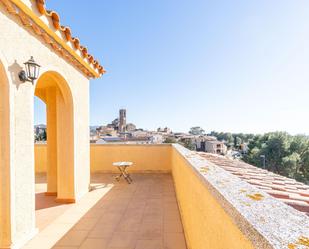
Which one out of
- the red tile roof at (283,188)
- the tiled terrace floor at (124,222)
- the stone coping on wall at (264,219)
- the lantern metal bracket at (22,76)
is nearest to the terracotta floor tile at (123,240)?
the tiled terrace floor at (124,222)

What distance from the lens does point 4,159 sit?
274 centimetres

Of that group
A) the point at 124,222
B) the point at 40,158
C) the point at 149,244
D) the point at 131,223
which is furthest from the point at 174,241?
the point at 40,158

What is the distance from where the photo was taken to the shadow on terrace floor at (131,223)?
3.12 m

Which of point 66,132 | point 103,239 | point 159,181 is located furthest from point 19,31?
point 159,181

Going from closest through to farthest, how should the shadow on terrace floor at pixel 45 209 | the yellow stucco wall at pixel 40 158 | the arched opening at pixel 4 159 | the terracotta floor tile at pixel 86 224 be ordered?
the arched opening at pixel 4 159
the terracotta floor tile at pixel 86 224
the shadow on terrace floor at pixel 45 209
the yellow stucco wall at pixel 40 158

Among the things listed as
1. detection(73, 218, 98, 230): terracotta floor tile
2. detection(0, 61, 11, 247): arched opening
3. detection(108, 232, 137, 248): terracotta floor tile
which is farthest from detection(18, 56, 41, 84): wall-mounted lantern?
detection(108, 232, 137, 248): terracotta floor tile

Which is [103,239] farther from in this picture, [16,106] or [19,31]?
[19,31]

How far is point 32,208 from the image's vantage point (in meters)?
3.20

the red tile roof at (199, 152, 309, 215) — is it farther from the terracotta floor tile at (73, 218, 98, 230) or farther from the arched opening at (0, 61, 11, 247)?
the arched opening at (0, 61, 11, 247)

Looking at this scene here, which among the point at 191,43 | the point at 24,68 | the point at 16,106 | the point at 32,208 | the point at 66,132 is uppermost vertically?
the point at 191,43

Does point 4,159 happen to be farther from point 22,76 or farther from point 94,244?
point 94,244

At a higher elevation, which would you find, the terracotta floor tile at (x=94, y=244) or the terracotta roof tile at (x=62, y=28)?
the terracotta roof tile at (x=62, y=28)

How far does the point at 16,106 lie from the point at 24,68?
1.92 ft

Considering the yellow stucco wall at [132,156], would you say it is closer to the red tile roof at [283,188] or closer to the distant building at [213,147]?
the red tile roof at [283,188]
